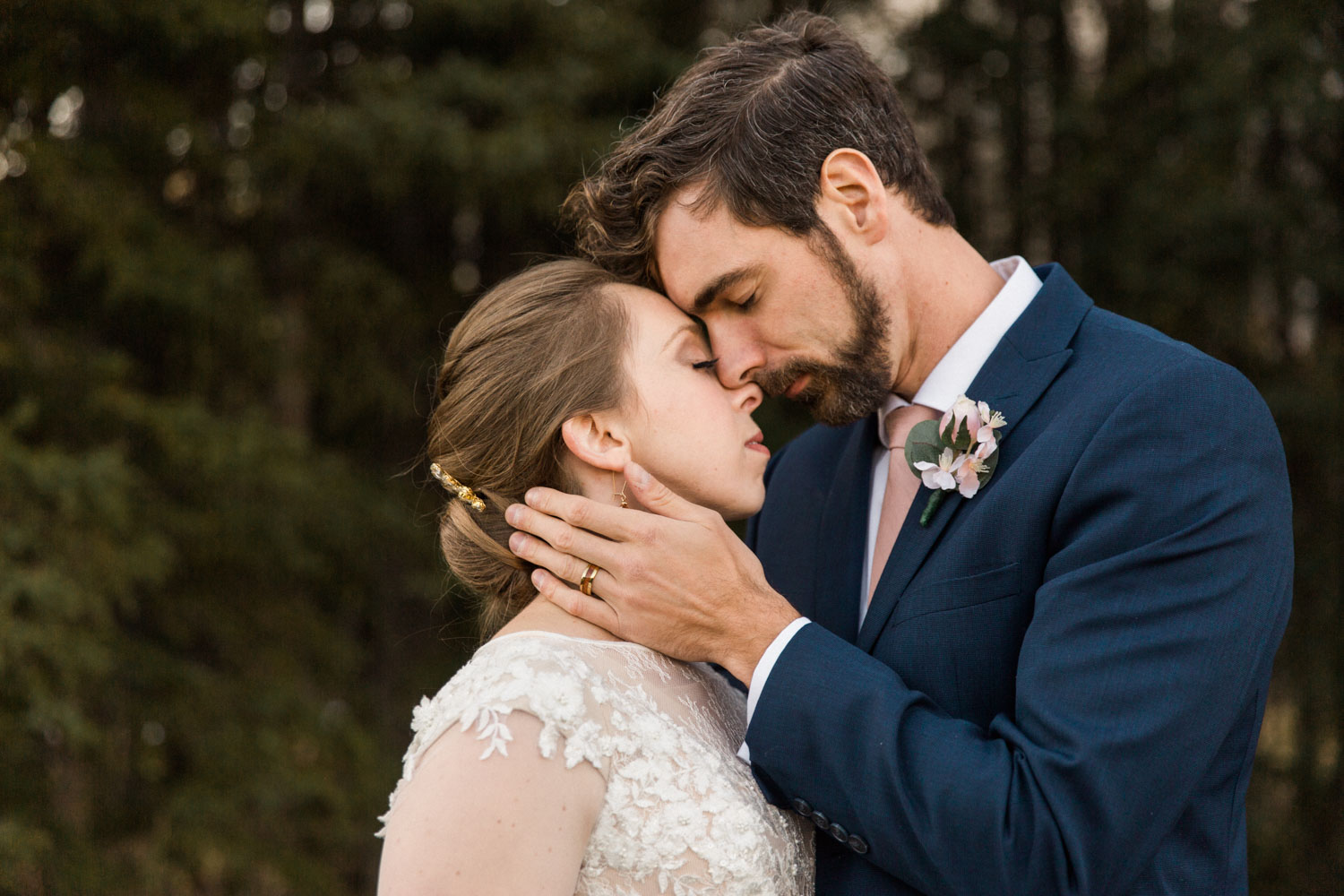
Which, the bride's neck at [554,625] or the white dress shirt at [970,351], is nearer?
the bride's neck at [554,625]

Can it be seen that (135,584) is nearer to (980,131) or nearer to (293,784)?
A: (293,784)

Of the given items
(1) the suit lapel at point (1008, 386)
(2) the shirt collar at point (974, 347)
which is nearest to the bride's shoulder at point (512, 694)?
(1) the suit lapel at point (1008, 386)

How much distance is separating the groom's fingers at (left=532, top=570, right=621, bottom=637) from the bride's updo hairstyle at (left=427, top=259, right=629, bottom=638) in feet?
0.81

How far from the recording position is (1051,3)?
8688 mm

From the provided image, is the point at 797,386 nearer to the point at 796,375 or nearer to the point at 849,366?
the point at 796,375

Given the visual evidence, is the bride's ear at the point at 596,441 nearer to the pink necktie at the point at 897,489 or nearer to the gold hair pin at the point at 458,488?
the gold hair pin at the point at 458,488

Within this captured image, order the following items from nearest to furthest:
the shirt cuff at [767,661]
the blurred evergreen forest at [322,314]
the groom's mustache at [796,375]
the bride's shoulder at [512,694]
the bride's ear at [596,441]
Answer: the bride's shoulder at [512,694]
the shirt cuff at [767,661]
the bride's ear at [596,441]
the groom's mustache at [796,375]
the blurred evergreen forest at [322,314]

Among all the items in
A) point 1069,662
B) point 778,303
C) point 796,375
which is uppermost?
point 778,303

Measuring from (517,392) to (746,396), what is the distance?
51 centimetres

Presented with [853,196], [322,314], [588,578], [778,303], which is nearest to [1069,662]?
[588,578]

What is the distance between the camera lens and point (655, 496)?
2119 millimetres

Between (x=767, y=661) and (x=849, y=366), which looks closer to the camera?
(x=767, y=661)

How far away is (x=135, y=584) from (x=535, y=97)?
3217 mm

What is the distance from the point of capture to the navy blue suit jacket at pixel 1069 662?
5.65 ft
